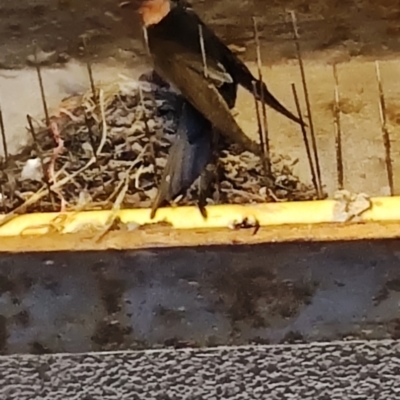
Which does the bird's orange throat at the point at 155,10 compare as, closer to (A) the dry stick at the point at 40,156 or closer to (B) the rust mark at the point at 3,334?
(A) the dry stick at the point at 40,156

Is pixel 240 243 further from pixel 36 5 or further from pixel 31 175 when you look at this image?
pixel 36 5

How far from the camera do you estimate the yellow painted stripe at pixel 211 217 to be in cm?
73

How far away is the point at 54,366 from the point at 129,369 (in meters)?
0.07

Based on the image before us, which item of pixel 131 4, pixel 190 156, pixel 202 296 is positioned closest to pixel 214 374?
pixel 202 296

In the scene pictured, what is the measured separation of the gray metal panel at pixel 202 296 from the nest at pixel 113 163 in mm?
110

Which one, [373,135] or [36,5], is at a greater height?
[36,5]

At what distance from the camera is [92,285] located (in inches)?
28.1

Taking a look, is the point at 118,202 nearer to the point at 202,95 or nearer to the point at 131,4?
the point at 202,95

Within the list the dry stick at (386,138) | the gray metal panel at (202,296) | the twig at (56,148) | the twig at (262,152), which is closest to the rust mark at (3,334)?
the gray metal panel at (202,296)

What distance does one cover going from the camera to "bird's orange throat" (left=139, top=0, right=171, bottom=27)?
852 millimetres

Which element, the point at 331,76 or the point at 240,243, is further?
the point at 331,76

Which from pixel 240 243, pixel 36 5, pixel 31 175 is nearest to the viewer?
pixel 240 243

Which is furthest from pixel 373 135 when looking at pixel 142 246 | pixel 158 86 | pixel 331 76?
pixel 142 246

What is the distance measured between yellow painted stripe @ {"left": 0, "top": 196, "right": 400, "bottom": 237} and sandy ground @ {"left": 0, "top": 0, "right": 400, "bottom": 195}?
0.86ft
